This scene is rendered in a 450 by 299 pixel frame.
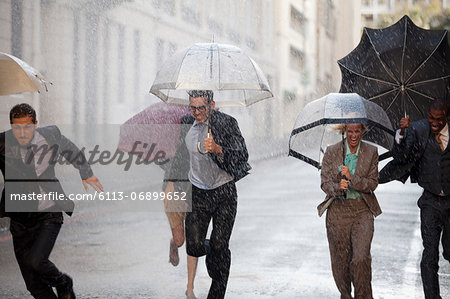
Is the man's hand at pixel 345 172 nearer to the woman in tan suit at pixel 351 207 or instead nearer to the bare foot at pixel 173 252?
the woman in tan suit at pixel 351 207

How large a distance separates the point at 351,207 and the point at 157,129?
220 cm

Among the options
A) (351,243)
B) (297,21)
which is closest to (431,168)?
(351,243)

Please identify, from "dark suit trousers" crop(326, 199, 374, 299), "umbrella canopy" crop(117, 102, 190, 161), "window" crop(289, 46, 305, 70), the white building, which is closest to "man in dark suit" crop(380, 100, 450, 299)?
"dark suit trousers" crop(326, 199, 374, 299)

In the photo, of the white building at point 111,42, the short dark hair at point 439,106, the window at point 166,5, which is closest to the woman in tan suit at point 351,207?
the short dark hair at point 439,106

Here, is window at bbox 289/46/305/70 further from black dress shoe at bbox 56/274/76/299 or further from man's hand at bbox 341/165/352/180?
black dress shoe at bbox 56/274/76/299

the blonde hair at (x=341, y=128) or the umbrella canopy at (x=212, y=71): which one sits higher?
the umbrella canopy at (x=212, y=71)

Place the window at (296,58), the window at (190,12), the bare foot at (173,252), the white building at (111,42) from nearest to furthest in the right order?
the bare foot at (173,252)
the white building at (111,42)
the window at (190,12)
the window at (296,58)

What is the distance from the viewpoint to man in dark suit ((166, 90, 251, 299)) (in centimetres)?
556

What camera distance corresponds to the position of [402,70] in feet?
19.0

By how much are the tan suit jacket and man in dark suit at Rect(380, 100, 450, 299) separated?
0.88ft

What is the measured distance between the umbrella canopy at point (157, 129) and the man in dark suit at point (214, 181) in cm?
89

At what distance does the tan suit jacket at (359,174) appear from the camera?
5.32 m

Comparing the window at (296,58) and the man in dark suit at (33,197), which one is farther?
the window at (296,58)

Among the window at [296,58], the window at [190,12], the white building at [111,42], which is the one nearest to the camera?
the white building at [111,42]
